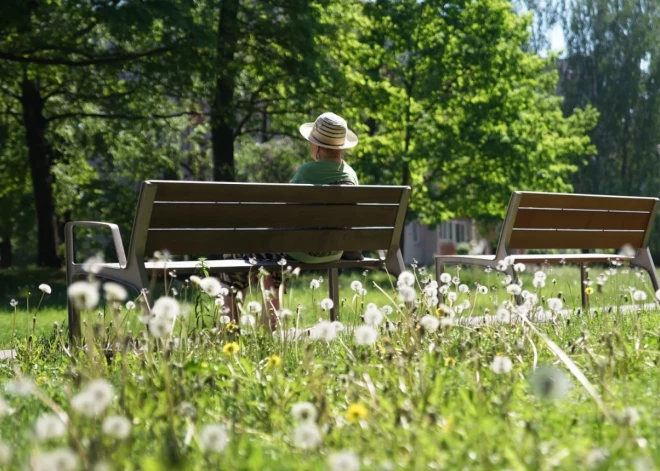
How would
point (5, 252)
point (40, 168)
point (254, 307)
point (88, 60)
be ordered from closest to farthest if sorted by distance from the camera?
point (254, 307) < point (88, 60) < point (40, 168) < point (5, 252)

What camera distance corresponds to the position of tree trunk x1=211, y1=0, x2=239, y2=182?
17.9 metres

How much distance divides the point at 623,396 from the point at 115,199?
2214 centimetres

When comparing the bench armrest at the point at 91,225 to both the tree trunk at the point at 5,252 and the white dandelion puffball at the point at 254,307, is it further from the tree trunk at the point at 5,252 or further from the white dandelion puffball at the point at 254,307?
the tree trunk at the point at 5,252

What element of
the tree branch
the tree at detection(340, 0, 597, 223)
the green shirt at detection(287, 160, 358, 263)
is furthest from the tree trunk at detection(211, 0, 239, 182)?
the green shirt at detection(287, 160, 358, 263)

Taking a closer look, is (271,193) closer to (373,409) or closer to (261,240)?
(261,240)

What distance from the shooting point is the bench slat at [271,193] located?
5250 millimetres

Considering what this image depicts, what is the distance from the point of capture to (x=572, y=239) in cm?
741

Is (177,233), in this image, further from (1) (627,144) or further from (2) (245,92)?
(1) (627,144)

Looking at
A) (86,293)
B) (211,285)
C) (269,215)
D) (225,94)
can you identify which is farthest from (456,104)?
(86,293)

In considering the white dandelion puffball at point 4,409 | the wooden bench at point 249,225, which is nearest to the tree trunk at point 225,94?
the wooden bench at point 249,225

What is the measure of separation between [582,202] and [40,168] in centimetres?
1602

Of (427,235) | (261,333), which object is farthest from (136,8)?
(427,235)

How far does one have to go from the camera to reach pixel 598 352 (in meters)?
4.34

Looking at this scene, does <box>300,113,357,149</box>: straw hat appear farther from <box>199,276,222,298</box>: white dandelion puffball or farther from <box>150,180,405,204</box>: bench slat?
<box>199,276,222,298</box>: white dandelion puffball
